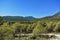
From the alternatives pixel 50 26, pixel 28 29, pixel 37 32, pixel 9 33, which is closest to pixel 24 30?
pixel 28 29

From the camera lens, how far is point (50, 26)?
4146 inches

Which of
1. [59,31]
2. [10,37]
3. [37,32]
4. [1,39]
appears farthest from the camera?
[59,31]

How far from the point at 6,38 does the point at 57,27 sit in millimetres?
77706

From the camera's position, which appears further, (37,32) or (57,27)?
(57,27)

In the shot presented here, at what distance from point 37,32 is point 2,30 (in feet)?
104

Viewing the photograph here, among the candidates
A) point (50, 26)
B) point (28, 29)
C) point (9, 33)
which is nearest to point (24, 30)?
point (28, 29)

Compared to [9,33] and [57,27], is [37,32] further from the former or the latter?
[57,27]

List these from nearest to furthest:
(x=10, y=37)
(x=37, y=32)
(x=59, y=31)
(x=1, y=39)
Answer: (x=1, y=39) < (x=10, y=37) < (x=37, y=32) < (x=59, y=31)

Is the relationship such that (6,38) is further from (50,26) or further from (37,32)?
(50,26)

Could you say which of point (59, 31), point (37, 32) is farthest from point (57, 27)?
point (37, 32)

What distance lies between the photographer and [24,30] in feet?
343

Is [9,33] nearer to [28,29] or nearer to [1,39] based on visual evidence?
[1,39]

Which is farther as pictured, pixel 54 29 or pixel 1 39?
pixel 54 29

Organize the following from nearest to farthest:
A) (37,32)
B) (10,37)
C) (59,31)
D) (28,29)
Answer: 1. (10,37)
2. (37,32)
3. (59,31)
4. (28,29)
